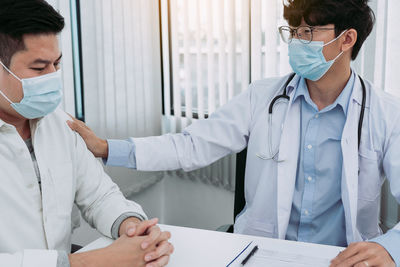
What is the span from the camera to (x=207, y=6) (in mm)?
2482

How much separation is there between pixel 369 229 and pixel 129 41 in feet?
5.41

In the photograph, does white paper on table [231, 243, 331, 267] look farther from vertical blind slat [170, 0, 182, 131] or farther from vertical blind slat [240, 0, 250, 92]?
vertical blind slat [170, 0, 182, 131]

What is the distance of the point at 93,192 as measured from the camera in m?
1.35

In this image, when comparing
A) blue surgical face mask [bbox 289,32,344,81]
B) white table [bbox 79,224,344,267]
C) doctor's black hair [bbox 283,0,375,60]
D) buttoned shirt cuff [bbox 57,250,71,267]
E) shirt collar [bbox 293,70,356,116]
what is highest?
doctor's black hair [bbox 283,0,375,60]

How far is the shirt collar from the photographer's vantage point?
149 centimetres

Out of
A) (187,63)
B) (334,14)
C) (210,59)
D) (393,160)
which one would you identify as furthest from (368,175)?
(187,63)

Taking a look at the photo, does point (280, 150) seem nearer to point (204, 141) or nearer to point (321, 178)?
point (321, 178)

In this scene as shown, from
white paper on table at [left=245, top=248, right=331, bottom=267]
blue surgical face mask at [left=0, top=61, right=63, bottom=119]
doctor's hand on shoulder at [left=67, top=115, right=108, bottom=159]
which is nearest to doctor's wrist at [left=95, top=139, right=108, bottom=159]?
doctor's hand on shoulder at [left=67, top=115, right=108, bottom=159]

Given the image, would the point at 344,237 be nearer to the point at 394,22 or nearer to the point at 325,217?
the point at 325,217

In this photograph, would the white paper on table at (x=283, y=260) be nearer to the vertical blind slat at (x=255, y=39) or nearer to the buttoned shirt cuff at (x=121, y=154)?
the buttoned shirt cuff at (x=121, y=154)

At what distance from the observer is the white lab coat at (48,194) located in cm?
108

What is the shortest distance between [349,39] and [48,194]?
109 centimetres

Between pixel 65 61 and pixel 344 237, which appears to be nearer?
pixel 344 237

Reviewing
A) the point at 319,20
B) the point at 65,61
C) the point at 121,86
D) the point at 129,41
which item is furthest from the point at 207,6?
the point at 319,20
